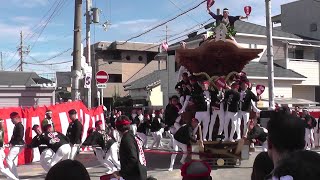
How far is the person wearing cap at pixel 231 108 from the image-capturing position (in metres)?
12.5

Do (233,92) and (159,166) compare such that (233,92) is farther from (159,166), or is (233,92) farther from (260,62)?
(260,62)

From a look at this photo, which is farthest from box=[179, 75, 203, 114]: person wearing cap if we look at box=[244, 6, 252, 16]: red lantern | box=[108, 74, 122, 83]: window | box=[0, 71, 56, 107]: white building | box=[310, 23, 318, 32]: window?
box=[108, 74, 122, 83]: window

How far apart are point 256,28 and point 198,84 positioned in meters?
20.3

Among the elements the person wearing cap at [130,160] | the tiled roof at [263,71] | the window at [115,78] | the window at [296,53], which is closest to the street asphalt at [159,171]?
the person wearing cap at [130,160]

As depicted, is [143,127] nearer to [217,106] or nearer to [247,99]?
[217,106]

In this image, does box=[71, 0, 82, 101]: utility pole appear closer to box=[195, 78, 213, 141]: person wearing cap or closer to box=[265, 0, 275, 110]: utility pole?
box=[195, 78, 213, 141]: person wearing cap

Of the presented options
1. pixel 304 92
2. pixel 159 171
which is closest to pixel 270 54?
pixel 159 171

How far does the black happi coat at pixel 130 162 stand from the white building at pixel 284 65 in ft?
74.3

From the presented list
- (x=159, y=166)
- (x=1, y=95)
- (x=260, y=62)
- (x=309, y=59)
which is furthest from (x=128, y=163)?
(x=309, y=59)

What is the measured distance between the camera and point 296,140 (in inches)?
109

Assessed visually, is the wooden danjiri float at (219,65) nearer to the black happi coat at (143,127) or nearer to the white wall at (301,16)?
the black happi coat at (143,127)

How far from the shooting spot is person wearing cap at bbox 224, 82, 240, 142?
12.5 m

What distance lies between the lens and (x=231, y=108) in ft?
41.8

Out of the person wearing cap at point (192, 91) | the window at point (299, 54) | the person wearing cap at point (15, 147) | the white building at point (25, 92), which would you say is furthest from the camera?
the window at point (299, 54)
